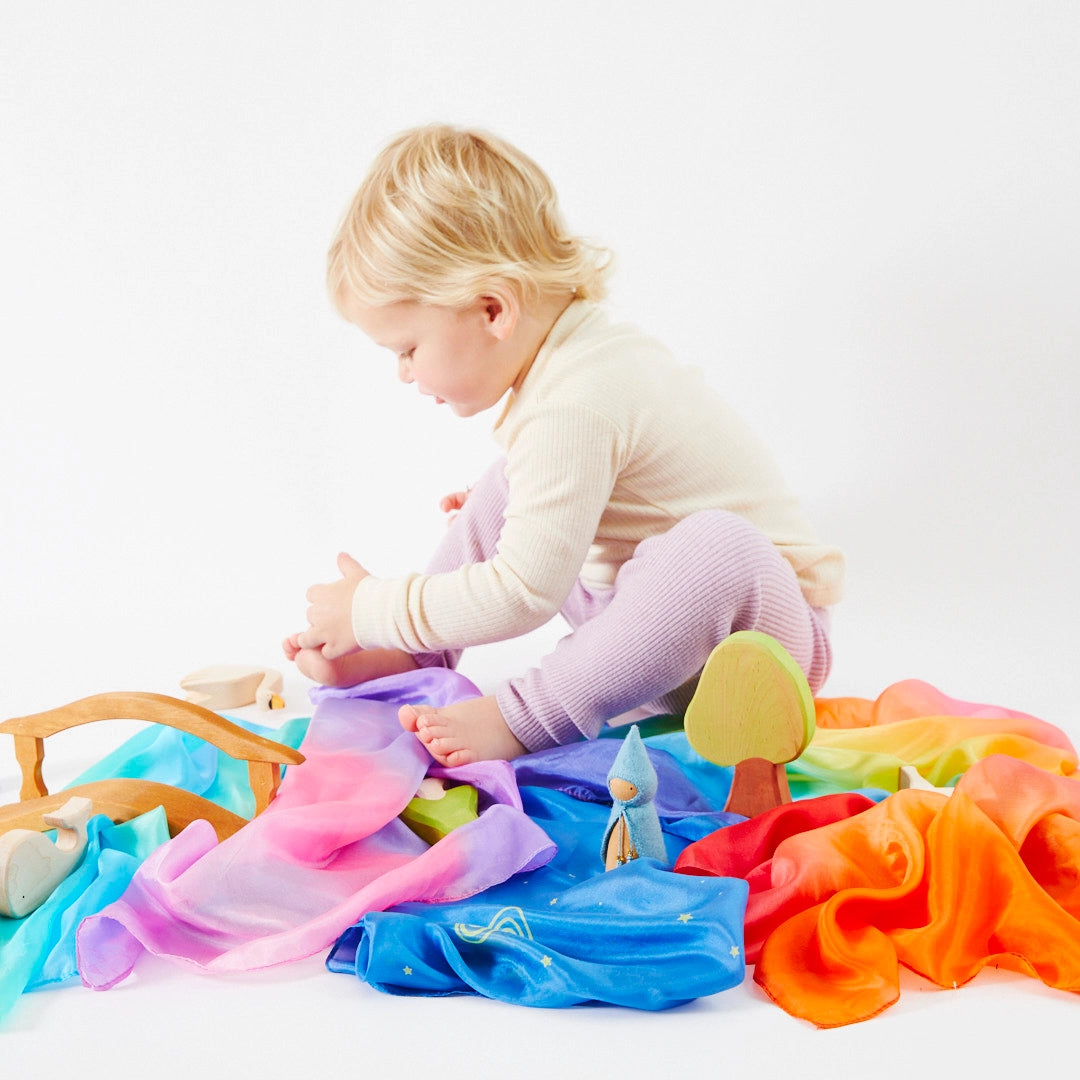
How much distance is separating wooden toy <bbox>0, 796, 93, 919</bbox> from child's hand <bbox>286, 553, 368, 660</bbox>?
38 cm

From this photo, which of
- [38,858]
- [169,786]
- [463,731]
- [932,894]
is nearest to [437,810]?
[463,731]

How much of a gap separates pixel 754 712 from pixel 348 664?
0.54 m

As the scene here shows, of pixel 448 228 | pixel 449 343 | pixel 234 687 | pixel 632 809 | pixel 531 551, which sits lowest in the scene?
pixel 234 687

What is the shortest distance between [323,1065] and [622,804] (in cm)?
33

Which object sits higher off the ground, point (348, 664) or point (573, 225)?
point (573, 225)

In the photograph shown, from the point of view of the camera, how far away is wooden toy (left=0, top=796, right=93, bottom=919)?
1062 mm

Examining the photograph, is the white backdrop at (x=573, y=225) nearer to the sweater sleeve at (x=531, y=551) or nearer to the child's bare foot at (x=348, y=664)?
the child's bare foot at (x=348, y=664)

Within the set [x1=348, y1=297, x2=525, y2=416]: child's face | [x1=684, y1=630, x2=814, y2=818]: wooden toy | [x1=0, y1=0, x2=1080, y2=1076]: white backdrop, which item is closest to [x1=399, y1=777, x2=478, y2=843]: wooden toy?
[x1=684, y1=630, x2=814, y2=818]: wooden toy

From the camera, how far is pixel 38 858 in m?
1.09

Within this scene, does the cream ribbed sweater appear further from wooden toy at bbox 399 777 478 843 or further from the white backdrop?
the white backdrop

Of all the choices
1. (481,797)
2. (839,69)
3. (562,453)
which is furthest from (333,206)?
(481,797)

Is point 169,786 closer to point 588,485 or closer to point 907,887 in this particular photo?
point 588,485

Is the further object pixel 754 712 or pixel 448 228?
pixel 448 228

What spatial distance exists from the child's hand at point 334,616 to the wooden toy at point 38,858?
38 cm
